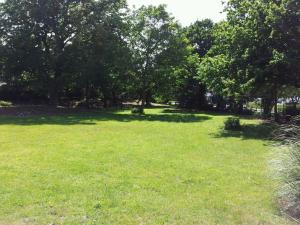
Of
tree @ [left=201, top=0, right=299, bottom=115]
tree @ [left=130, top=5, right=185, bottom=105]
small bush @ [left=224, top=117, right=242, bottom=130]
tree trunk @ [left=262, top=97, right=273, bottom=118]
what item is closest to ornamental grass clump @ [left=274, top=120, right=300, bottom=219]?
tree @ [left=201, top=0, right=299, bottom=115]

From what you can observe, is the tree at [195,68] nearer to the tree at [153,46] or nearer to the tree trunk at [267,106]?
the tree at [153,46]

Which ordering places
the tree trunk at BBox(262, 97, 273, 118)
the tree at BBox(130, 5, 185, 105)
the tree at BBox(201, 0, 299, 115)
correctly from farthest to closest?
the tree at BBox(130, 5, 185, 105) < the tree trunk at BBox(262, 97, 273, 118) < the tree at BBox(201, 0, 299, 115)

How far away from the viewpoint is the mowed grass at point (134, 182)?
7.09m

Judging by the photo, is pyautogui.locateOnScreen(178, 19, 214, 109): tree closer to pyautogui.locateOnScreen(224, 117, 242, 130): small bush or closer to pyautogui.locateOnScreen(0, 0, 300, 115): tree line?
pyautogui.locateOnScreen(0, 0, 300, 115): tree line

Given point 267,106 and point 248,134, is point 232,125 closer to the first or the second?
point 248,134

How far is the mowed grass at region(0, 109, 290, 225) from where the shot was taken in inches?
279

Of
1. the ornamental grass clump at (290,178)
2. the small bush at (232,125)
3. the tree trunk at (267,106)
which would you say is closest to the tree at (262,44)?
the small bush at (232,125)

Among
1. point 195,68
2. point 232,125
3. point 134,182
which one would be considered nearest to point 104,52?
point 195,68

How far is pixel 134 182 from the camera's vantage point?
9398mm

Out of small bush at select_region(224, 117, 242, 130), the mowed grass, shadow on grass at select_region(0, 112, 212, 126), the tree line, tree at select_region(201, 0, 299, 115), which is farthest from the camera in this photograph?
the tree line

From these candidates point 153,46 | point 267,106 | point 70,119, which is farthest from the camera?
point 153,46

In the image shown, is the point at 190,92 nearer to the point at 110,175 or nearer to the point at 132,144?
the point at 132,144

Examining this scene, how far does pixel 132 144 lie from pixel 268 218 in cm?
925

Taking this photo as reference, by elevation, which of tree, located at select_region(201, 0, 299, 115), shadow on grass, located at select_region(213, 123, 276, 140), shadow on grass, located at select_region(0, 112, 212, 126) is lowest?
shadow on grass, located at select_region(213, 123, 276, 140)
